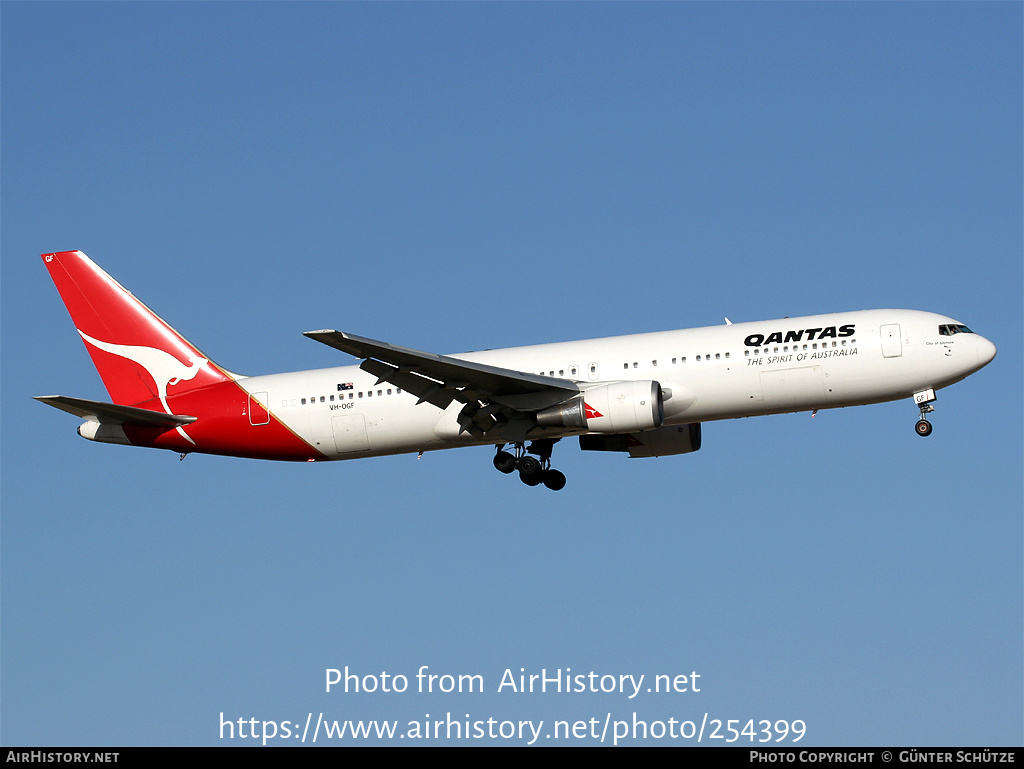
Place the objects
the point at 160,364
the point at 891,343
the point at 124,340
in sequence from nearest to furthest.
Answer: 1. the point at 891,343
2. the point at 160,364
3. the point at 124,340

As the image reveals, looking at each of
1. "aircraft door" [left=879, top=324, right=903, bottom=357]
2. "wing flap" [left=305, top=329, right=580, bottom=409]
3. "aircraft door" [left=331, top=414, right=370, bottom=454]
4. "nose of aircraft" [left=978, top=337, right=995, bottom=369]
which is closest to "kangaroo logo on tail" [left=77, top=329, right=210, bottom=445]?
"aircraft door" [left=331, top=414, right=370, bottom=454]

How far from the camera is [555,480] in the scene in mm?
42250

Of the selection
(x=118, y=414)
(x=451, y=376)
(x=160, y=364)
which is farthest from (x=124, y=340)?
(x=451, y=376)

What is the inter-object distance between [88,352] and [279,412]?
823 cm

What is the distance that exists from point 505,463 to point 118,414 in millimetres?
11990

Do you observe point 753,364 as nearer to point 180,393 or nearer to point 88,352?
point 180,393

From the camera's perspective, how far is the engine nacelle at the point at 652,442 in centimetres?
4269

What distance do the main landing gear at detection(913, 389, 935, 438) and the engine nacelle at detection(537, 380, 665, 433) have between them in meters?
7.10

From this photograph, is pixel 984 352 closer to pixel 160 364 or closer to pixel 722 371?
pixel 722 371

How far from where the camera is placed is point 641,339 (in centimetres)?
3919

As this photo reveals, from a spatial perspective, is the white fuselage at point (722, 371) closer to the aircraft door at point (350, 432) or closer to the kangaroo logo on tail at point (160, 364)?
the aircraft door at point (350, 432)
